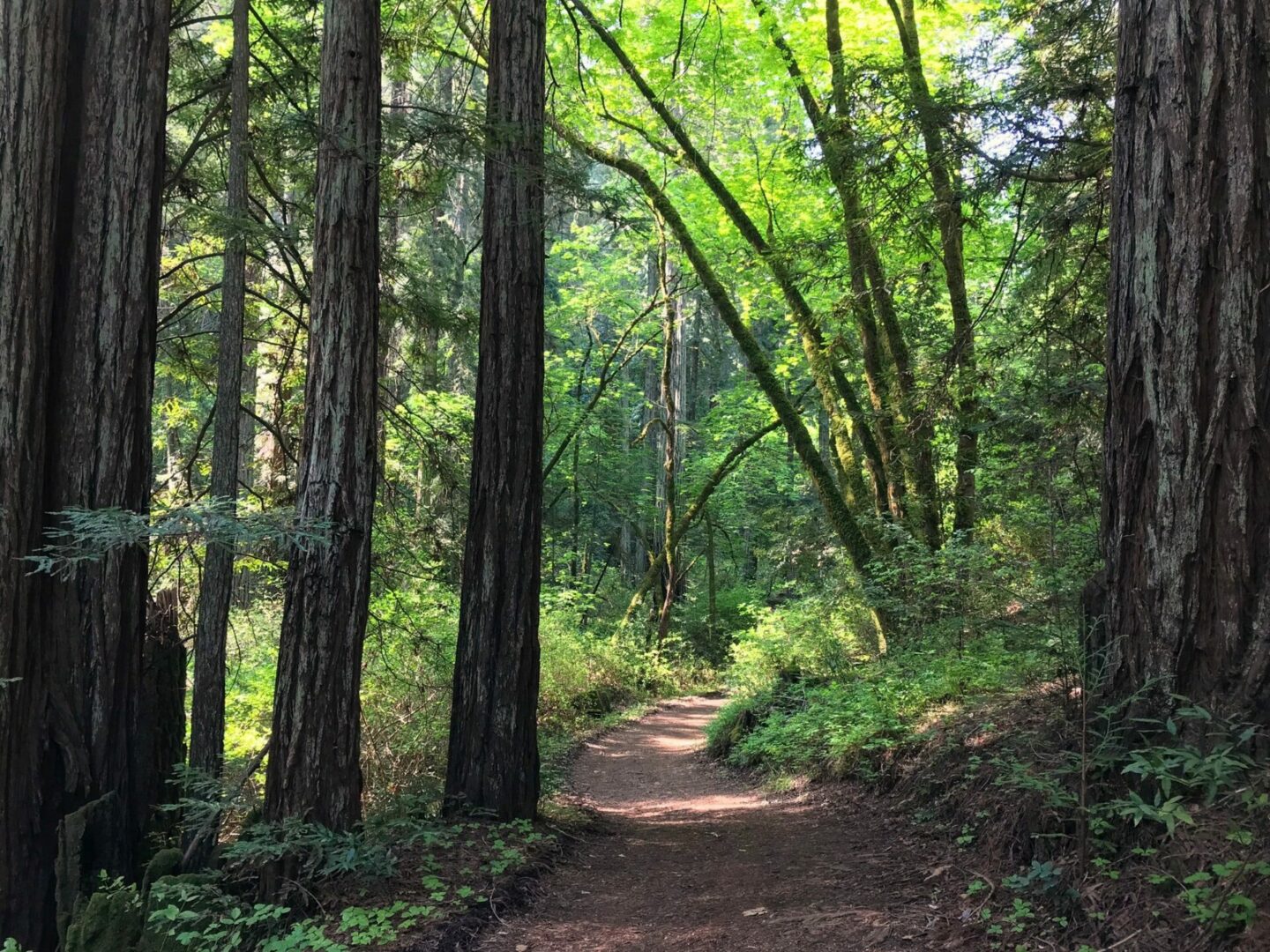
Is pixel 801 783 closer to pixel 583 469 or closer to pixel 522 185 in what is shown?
pixel 522 185

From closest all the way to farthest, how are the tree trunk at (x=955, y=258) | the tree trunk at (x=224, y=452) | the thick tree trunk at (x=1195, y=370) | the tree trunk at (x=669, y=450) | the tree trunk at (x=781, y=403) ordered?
the thick tree trunk at (x=1195, y=370) < the tree trunk at (x=224, y=452) < the tree trunk at (x=955, y=258) < the tree trunk at (x=781, y=403) < the tree trunk at (x=669, y=450)

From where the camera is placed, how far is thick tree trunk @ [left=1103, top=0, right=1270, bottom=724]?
3625 mm

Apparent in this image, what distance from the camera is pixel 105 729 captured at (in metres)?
5.01

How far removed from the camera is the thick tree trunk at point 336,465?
4938mm

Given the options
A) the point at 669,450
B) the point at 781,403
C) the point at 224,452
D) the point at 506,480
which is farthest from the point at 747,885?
the point at 669,450

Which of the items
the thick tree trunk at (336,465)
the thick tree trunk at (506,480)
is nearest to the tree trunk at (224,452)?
the thick tree trunk at (336,465)

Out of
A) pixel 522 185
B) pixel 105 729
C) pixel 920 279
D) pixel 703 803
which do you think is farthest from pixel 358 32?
pixel 703 803

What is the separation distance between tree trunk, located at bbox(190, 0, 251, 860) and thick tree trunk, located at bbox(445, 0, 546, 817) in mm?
1633

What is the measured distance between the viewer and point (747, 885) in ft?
16.7

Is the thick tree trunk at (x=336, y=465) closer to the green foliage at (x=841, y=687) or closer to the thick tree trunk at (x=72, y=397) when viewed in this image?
the thick tree trunk at (x=72, y=397)

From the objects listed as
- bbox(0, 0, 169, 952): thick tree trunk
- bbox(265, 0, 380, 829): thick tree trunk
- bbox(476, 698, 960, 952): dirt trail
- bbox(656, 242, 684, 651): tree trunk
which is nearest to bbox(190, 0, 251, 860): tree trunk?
bbox(0, 0, 169, 952): thick tree trunk

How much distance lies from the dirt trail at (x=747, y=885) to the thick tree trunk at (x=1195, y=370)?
1711mm

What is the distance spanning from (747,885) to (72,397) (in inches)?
203

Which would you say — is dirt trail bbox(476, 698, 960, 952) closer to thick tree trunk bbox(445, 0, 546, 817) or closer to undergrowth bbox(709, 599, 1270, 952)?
undergrowth bbox(709, 599, 1270, 952)
